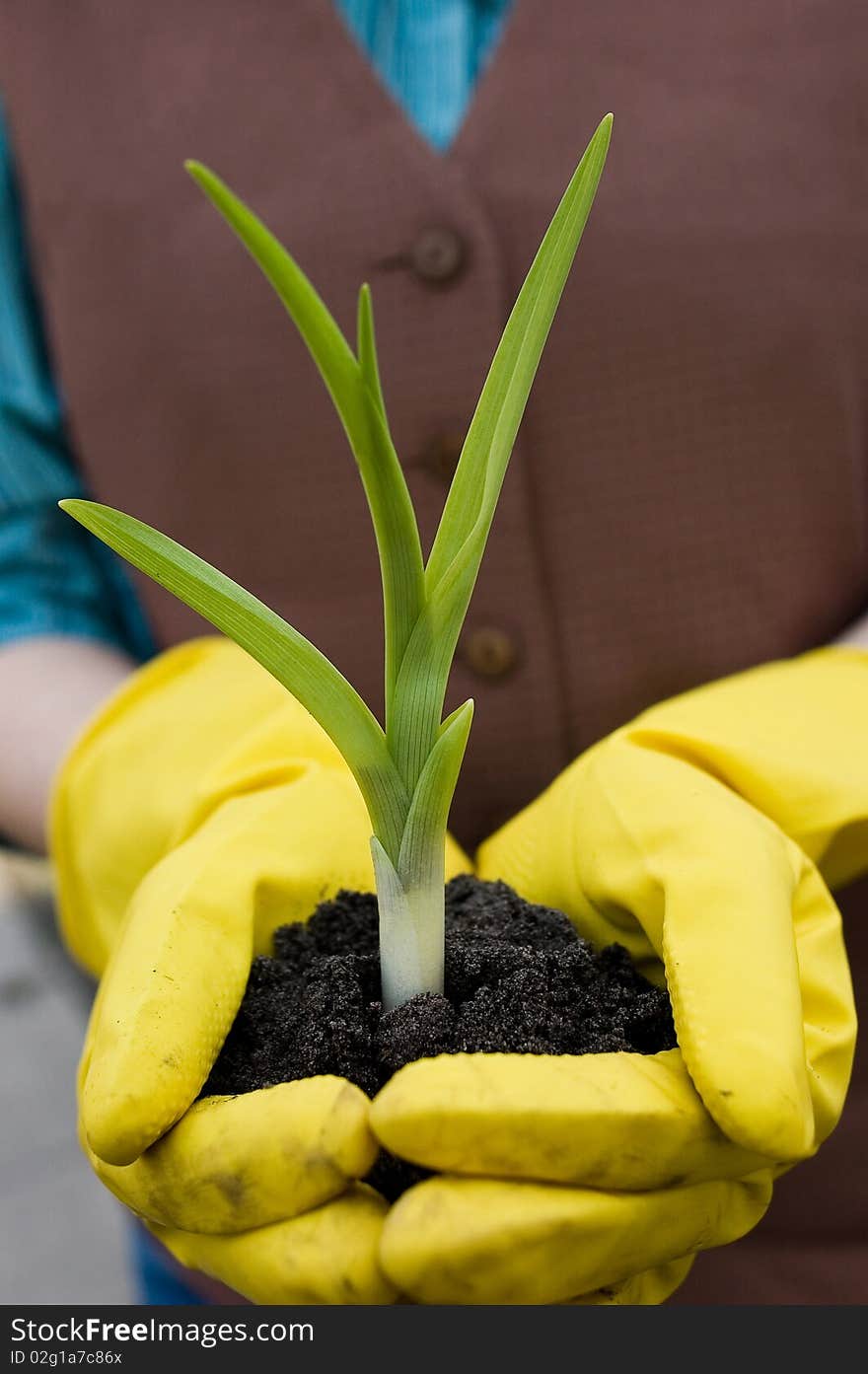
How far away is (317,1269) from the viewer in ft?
1.74

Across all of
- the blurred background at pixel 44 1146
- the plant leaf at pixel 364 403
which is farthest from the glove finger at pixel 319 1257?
the blurred background at pixel 44 1146

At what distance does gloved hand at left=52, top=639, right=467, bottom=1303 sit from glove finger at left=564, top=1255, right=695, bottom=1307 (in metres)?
0.12

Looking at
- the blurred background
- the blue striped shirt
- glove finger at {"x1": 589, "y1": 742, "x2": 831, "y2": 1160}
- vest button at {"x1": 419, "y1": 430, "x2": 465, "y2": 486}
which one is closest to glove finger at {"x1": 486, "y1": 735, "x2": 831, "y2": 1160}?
glove finger at {"x1": 589, "y1": 742, "x2": 831, "y2": 1160}

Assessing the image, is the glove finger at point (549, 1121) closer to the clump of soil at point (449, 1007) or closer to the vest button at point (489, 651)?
the clump of soil at point (449, 1007)

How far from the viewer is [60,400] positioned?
1051mm

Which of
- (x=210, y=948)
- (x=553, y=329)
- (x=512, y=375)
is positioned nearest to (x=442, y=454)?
(x=553, y=329)

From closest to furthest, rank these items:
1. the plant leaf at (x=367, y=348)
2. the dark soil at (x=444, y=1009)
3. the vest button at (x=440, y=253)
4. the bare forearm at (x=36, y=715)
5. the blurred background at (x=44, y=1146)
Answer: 1. the plant leaf at (x=367, y=348)
2. the dark soil at (x=444, y=1009)
3. the vest button at (x=440, y=253)
4. the bare forearm at (x=36, y=715)
5. the blurred background at (x=44, y=1146)

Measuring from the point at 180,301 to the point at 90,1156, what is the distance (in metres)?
0.61

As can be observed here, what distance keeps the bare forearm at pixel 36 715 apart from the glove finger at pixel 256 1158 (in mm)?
482

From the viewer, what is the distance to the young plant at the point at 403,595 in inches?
20.5

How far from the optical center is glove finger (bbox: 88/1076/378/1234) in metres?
0.53

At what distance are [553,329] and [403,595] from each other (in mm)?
374

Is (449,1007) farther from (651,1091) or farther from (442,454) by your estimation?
(442,454)

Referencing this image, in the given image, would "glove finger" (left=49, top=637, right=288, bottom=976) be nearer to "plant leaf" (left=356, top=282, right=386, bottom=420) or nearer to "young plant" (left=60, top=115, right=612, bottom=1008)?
"young plant" (left=60, top=115, right=612, bottom=1008)
